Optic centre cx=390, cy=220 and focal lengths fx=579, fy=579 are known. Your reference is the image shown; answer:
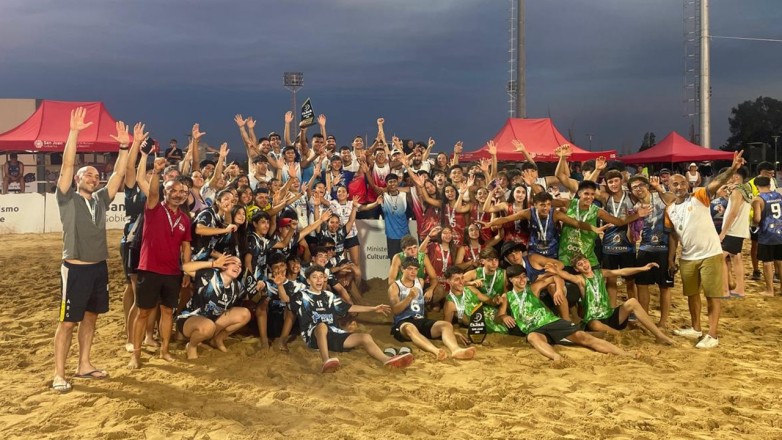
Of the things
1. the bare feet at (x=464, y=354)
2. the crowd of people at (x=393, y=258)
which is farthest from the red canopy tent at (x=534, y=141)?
the bare feet at (x=464, y=354)

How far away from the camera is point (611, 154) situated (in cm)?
2180

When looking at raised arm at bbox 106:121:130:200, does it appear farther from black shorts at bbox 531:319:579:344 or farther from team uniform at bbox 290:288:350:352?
black shorts at bbox 531:319:579:344

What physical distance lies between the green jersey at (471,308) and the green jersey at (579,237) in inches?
45.5

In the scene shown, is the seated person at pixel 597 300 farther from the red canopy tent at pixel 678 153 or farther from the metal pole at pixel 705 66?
the red canopy tent at pixel 678 153

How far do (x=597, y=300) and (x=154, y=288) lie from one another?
198 inches

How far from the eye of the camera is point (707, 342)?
6.72 m

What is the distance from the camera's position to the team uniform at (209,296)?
624 centimetres

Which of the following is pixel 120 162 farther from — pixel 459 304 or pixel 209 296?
pixel 459 304

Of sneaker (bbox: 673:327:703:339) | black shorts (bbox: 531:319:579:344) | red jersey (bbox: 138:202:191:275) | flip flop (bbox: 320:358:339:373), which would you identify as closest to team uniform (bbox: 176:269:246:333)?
red jersey (bbox: 138:202:191:275)

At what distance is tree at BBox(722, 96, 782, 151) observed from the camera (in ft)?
130

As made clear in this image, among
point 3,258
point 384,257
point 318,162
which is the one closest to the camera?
point 318,162

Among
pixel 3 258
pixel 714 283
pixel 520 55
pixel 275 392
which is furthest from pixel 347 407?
pixel 520 55

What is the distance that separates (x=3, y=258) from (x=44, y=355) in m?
7.32

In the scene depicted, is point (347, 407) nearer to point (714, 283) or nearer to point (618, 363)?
point (618, 363)
